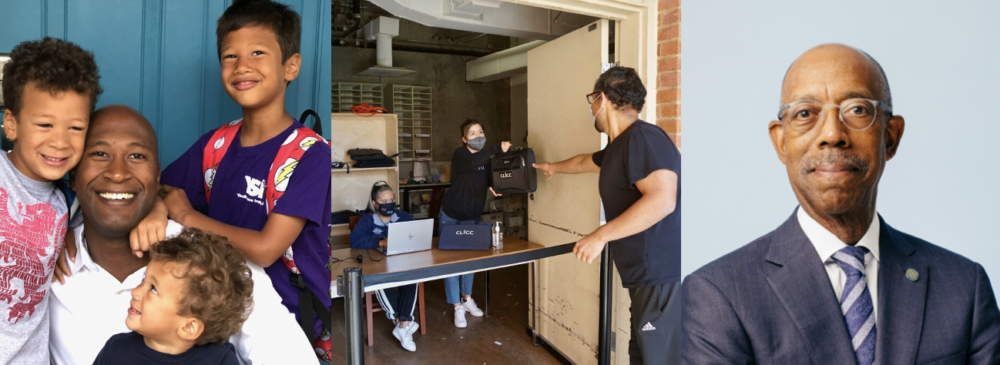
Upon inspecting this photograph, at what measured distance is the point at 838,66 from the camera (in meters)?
0.68

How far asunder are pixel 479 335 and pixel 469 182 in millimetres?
783

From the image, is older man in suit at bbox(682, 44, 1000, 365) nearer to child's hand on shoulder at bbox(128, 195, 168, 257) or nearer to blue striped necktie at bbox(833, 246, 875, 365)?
blue striped necktie at bbox(833, 246, 875, 365)

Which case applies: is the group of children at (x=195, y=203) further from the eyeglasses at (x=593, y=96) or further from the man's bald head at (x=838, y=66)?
the eyeglasses at (x=593, y=96)

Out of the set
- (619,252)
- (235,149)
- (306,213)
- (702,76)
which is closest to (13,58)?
(235,149)

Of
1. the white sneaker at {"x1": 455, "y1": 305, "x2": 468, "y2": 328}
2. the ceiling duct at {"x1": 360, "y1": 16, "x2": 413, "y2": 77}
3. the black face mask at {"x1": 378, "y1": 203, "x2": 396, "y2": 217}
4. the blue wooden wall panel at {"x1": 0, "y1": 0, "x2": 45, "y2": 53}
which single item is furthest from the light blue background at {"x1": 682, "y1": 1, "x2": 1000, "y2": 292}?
the ceiling duct at {"x1": 360, "y1": 16, "x2": 413, "y2": 77}

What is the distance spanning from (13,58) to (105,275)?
0.34 meters

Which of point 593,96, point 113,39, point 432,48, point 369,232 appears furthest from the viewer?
point 432,48

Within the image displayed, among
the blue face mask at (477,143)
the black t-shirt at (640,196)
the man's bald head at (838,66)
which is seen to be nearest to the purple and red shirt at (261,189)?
the man's bald head at (838,66)

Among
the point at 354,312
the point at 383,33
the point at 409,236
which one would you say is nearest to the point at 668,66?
the point at 354,312

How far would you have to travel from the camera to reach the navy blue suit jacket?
0.61 meters

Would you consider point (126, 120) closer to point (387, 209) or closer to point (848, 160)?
point (848, 160)

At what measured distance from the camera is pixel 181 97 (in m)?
0.91

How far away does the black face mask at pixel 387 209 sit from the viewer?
2.36m

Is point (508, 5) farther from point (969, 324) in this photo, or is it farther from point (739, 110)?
point (969, 324)
